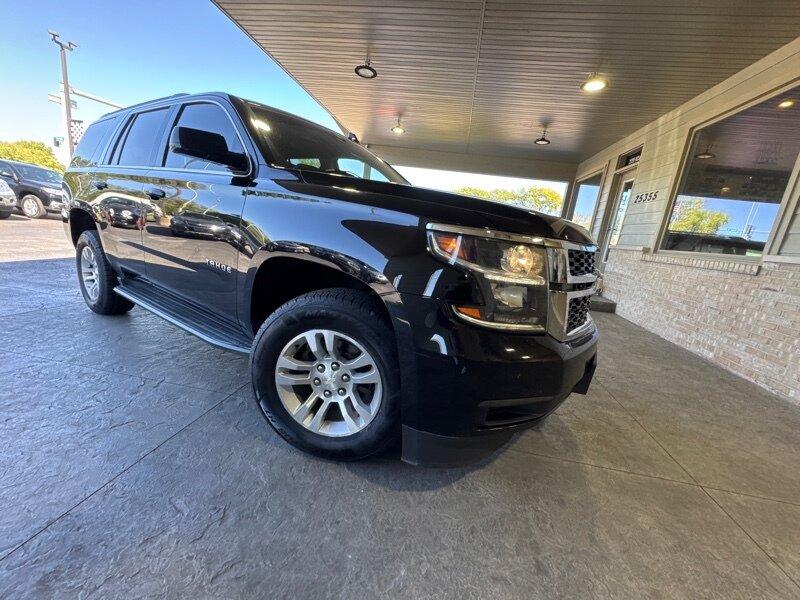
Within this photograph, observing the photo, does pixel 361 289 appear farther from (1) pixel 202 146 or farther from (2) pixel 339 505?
(1) pixel 202 146

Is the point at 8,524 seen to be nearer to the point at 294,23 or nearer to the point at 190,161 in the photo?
the point at 190,161

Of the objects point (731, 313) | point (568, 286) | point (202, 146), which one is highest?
point (202, 146)

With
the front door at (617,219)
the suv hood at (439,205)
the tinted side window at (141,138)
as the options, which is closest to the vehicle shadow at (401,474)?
the suv hood at (439,205)

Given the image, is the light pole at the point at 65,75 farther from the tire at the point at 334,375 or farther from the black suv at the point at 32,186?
the tire at the point at 334,375

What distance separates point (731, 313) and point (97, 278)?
676 centimetres

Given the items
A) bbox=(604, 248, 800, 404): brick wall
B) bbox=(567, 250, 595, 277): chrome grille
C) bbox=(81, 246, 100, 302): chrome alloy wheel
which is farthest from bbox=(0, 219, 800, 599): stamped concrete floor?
bbox=(604, 248, 800, 404): brick wall

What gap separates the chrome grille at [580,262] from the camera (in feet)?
5.36

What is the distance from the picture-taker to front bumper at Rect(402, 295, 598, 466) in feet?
4.47

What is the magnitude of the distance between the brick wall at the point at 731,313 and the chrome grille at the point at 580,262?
3057 millimetres

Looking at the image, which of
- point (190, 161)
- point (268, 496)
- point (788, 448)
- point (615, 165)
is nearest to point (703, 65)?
point (615, 165)

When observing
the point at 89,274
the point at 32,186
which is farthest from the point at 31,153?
the point at 89,274

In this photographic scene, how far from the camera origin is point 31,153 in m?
34.1

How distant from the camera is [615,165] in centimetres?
805

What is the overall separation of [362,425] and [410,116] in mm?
8176
